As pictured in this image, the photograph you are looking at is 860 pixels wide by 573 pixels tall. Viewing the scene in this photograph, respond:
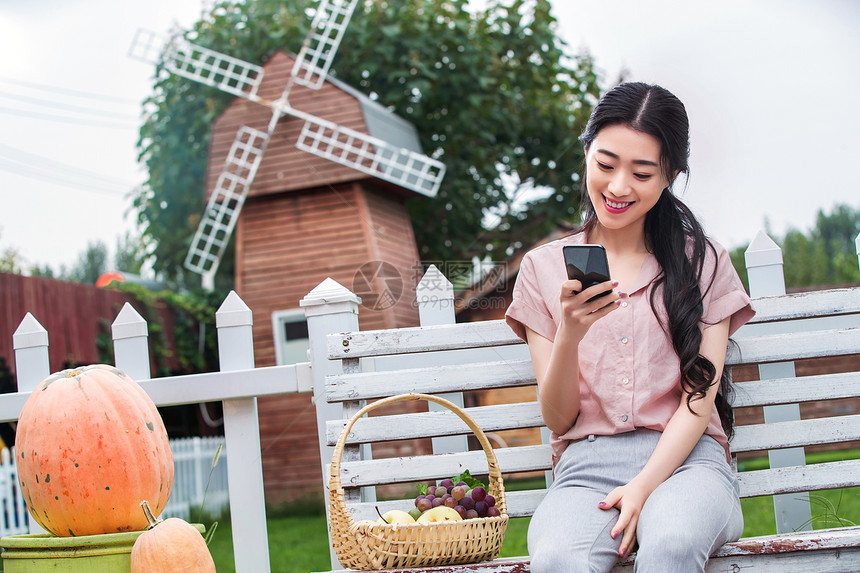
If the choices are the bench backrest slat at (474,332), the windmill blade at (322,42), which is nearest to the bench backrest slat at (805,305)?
the bench backrest slat at (474,332)

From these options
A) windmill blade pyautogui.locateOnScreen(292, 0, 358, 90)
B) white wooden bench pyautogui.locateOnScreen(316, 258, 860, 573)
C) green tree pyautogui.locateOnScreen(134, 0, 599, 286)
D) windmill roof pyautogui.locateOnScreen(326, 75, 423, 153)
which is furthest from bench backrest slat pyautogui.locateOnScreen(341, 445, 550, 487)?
green tree pyautogui.locateOnScreen(134, 0, 599, 286)

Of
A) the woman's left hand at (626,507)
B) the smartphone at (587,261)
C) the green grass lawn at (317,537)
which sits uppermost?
the smartphone at (587,261)

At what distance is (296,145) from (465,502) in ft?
31.6

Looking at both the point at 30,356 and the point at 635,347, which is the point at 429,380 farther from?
the point at 30,356

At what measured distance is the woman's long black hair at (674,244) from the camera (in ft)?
6.00

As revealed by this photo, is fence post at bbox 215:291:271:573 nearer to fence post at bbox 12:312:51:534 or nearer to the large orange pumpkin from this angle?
the large orange pumpkin

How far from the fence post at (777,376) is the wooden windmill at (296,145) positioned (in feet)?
27.3

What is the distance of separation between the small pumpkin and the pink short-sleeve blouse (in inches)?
34.3

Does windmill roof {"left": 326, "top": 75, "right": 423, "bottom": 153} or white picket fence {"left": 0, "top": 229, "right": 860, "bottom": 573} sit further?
windmill roof {"left": 326, "top": 75, "right": 423, "bottom": 153}

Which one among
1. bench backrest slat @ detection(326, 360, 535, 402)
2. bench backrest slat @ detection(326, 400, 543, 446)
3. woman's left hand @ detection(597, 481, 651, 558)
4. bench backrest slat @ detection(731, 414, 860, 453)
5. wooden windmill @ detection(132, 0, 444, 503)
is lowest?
woman's left hand @ detection(597, 481, 651, 558)

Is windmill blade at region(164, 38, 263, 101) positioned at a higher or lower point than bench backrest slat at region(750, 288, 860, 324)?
higher

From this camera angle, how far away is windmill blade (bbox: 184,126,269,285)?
1079 centimetres

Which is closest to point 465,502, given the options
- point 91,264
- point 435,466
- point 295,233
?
point 435,466

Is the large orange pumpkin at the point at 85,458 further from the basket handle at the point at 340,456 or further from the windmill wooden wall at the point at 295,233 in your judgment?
the windmill wooden wall at the point at 295,233
